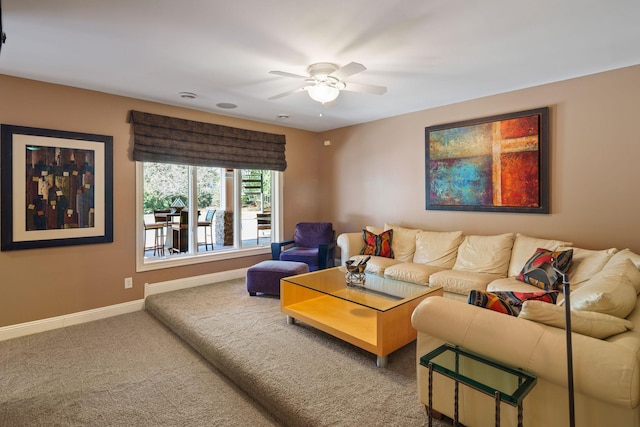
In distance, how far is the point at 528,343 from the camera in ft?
4.91

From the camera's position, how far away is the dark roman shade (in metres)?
3.96

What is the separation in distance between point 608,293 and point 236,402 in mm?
2293

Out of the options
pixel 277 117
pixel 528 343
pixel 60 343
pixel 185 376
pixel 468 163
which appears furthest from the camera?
pixel 277 117

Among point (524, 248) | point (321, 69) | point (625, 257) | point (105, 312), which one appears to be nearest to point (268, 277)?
point (105, 312)

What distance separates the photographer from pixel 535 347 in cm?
148

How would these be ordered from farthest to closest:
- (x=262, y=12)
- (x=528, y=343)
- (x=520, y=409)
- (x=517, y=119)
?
(x=517, y=119) → (x=262, y=12) → (x=528, y=343) → (x=520, y=409)

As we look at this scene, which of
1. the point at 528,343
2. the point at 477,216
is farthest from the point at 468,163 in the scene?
the point at 528,343

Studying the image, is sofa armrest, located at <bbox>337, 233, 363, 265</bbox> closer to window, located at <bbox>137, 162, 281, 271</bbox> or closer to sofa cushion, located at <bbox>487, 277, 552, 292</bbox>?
window, located at <bbox>137, 162, 281, 271</bbox>

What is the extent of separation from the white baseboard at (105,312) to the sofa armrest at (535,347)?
3.43 metres

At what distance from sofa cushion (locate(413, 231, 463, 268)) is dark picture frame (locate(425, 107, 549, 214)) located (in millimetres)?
396

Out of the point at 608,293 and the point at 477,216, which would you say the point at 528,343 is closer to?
the point at 608,293

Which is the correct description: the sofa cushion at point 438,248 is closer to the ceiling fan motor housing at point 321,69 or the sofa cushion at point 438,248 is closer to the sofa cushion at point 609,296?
the sofa cushion at point 609,296

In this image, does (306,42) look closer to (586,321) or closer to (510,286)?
(586,321)

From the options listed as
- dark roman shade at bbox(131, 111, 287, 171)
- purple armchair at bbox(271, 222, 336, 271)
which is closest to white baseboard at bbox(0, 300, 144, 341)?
dark roman shade at bbox(131, 111, 287, 171)
